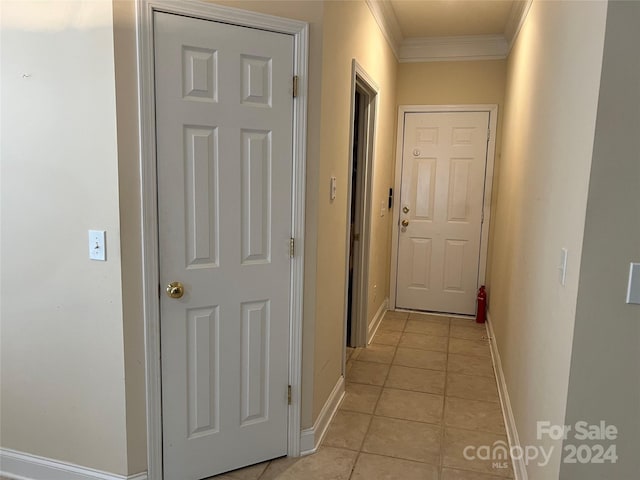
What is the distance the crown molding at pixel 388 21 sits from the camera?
3217 mm

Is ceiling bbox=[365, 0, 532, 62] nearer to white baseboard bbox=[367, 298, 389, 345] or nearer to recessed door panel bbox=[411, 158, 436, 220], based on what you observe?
recessed door panel bbox=[411, 158, 436, 220]

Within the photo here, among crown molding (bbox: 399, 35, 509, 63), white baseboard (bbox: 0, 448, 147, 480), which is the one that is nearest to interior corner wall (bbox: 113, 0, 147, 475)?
white baseboard (bbox: 0, 448, 147, 480)

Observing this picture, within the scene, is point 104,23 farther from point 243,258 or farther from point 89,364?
point 89,364

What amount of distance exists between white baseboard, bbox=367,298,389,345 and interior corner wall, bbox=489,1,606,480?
108 cm

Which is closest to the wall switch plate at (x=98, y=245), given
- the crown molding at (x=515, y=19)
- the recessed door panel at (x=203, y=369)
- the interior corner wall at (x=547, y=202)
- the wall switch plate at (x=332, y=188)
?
the recessed door panel at (x=203, y=369)

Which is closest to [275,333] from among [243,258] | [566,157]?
[243,258]

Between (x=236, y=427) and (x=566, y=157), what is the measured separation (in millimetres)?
1783

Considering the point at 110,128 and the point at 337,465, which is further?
the point at 337,465

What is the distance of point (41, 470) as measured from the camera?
81.4 inches

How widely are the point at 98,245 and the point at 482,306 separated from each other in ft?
11.8

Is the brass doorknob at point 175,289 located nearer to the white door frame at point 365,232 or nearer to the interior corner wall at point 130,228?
the interior corner wall at point 130,228

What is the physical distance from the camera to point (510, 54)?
3.98 meters

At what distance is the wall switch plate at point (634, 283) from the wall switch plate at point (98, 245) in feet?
5.80

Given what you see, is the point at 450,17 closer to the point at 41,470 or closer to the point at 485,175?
the point at 485,175
